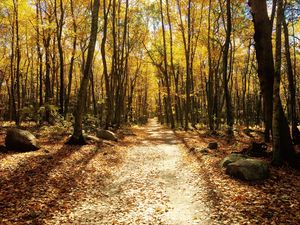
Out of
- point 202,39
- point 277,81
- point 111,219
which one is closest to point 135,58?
point 202,39

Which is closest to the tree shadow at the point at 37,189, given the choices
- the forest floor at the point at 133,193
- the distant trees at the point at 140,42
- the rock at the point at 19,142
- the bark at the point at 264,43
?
the forest floor at the point at 133,193

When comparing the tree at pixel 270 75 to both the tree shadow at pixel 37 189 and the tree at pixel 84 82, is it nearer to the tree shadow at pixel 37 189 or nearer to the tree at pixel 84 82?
the tree shadow at pixel 37 189

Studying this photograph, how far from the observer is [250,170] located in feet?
Result: 27.6

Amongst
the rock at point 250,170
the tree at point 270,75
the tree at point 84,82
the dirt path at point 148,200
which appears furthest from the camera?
the tree at point 84,82

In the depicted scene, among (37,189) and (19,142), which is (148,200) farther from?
(19,142)

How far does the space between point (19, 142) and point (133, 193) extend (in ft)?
19.9

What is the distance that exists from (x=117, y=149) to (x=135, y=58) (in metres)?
24.0

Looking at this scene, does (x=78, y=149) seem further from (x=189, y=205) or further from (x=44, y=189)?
(x=189, y=205)

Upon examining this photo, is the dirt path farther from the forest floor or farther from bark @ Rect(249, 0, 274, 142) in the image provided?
bark @ Rect(249, 0, 274, 142)

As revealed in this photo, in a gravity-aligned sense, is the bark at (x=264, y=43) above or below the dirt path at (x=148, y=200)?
above

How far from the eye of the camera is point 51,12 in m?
23.4

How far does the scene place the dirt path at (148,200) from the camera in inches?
250

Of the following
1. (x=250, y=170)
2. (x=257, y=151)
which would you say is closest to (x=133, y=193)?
(x=250, y=170)

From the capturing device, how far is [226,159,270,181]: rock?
324 inches
